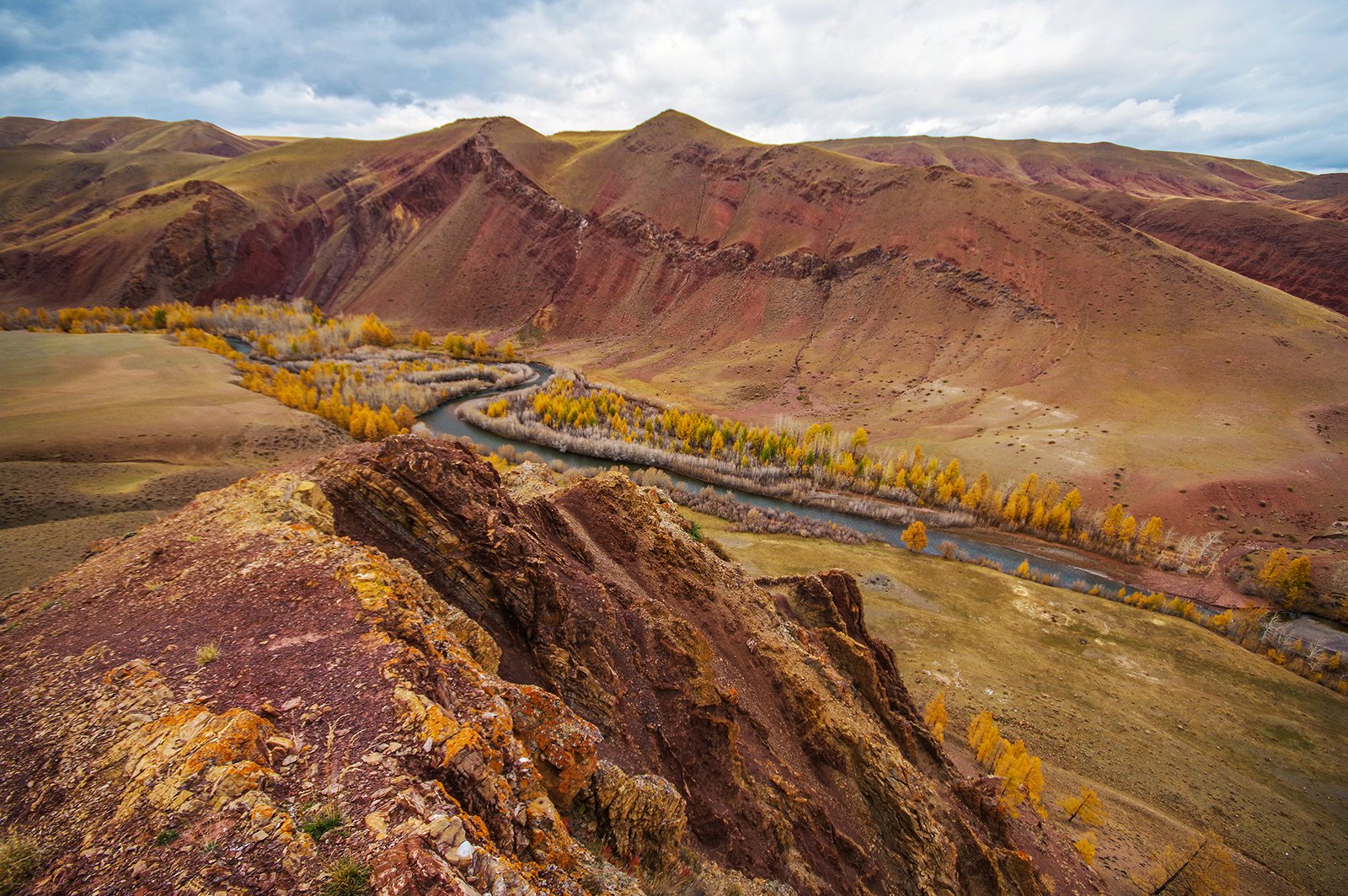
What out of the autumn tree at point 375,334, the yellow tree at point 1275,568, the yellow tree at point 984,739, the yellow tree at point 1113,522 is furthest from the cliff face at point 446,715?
the autumn tree at point 375,334

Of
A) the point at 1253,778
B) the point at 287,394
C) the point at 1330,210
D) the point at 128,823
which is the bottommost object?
the point at 1253,778

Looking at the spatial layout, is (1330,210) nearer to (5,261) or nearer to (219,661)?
(219,661)

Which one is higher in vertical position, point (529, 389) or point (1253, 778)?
point (529, 389)

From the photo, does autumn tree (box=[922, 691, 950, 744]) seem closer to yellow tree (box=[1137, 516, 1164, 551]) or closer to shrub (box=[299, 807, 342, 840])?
shrub (box=[299, 807, 342, 840])

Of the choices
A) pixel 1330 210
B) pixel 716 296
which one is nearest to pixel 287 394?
pixel 716 296

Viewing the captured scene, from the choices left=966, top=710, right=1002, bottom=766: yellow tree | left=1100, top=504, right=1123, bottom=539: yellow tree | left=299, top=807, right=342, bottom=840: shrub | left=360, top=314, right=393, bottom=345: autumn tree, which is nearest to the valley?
left=299, top=807, right=342, bottom=840: shrub
